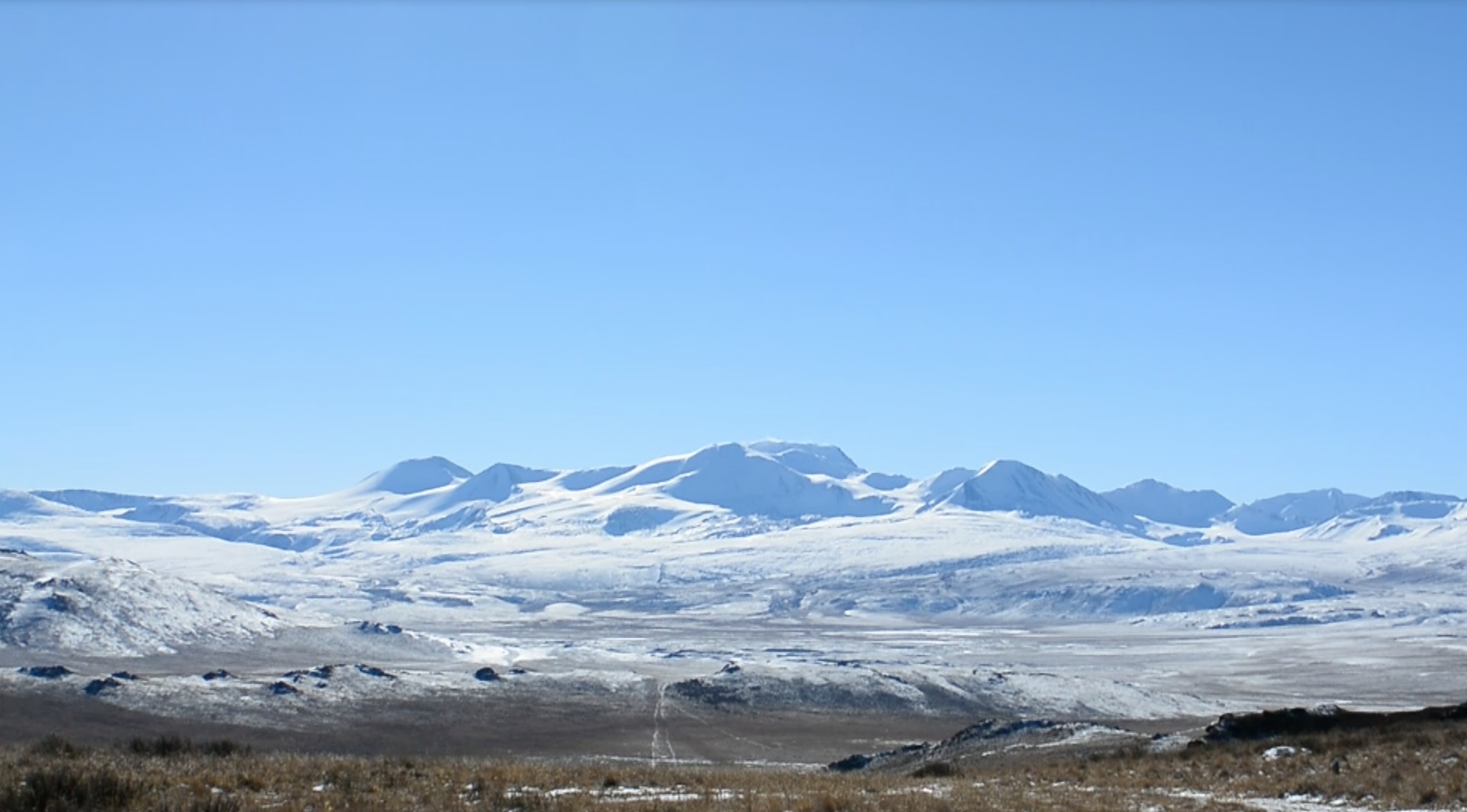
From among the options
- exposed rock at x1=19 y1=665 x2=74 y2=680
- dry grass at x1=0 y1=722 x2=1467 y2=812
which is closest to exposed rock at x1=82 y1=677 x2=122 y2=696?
exposed rock at x1=19 y1=665 x2=74 y2=680

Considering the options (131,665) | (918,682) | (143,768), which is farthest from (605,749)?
(131,665)

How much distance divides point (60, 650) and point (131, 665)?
23.3 feet

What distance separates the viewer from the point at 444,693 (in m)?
70.8

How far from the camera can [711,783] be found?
19.8 metres

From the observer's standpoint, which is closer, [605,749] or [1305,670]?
[605,749]

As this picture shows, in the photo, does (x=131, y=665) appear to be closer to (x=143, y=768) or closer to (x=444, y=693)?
(x=444, y=693)

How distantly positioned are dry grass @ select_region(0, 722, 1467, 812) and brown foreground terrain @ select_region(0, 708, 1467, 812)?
4 centimetres

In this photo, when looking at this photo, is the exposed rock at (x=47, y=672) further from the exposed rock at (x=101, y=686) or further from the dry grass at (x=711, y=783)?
the dry grass at (x=711, y=783)

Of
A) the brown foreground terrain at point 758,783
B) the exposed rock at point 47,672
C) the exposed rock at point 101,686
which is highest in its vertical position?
the brown foreground terrain at point 758,783

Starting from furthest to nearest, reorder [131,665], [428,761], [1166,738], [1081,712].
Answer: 1. [131,665]
2. [1081,712]
3. [1166,738]
4. [428,761]

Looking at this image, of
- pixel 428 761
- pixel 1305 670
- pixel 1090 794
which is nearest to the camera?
pixel 1090 794

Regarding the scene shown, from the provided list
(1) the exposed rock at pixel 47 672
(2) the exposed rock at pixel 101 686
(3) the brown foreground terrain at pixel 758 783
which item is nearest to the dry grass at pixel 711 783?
(3) the brown foreground terrain at pixel 758 783

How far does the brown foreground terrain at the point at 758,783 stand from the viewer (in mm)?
13289

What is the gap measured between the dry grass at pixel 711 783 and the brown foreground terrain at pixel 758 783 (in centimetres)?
4
